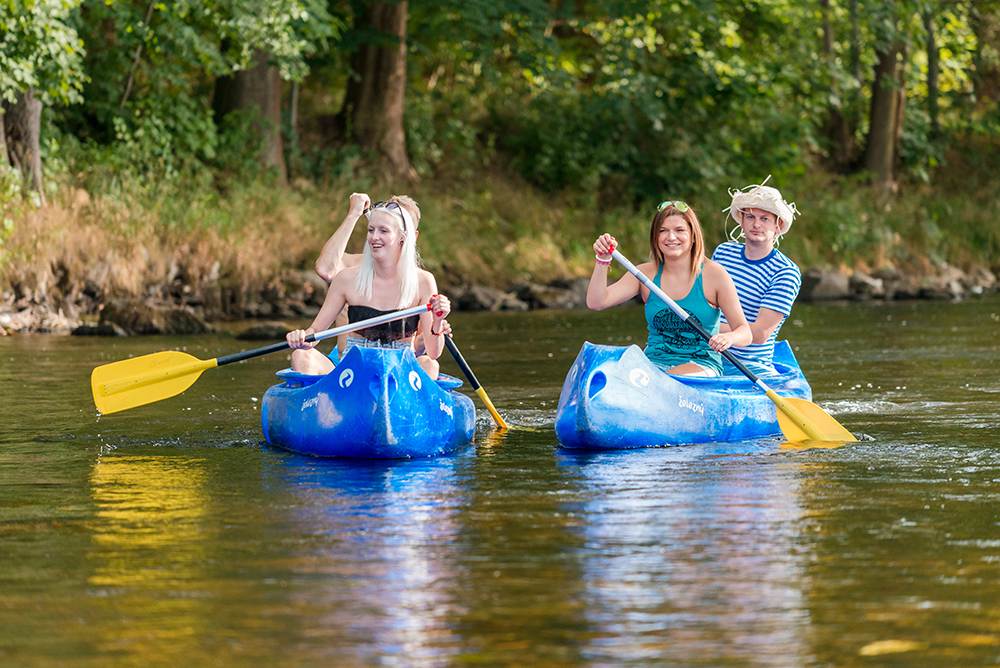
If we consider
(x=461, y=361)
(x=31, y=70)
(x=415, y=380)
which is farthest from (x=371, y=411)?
(x=31, y=70)

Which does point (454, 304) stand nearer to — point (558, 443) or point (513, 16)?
point (513, 16)

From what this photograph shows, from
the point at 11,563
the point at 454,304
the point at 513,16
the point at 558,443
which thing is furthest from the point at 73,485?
the point at 513,16

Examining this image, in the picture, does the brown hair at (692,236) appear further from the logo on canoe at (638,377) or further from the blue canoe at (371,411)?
the blue canoe at (371,411)

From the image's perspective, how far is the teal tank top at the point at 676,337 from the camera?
370 inches

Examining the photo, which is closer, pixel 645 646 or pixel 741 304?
pixel 645 646

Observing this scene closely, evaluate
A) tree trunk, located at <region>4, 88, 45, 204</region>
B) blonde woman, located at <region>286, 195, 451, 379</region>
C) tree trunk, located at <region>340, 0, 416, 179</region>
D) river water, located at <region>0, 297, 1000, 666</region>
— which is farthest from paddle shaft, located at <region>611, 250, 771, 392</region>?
tree trunk, located at <region>340, 0, 416, 179</region>

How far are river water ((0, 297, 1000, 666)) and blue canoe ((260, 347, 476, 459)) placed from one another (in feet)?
0.53

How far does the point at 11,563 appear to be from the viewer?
5945mm

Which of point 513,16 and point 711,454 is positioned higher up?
point 513,16

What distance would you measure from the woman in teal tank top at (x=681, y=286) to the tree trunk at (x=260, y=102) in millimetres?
14849

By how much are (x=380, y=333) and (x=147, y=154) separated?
13671 millimetres

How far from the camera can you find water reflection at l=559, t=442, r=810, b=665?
4848 millimetres

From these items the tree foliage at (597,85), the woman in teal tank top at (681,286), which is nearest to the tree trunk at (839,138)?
the tree foliage at (597,85)

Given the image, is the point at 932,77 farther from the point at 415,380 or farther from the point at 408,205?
the point at 415,380
